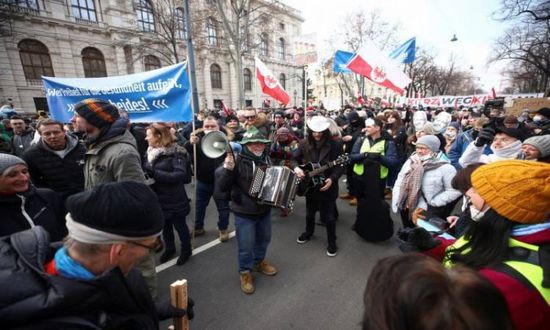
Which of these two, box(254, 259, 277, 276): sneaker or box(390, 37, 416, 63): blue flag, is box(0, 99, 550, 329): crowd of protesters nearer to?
box(254, 259, 277, 276): sneaker

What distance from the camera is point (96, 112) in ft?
7.53

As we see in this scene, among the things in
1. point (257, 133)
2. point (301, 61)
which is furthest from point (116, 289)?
point (301, 61)

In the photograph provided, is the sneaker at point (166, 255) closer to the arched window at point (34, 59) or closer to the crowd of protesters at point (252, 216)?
the crowd of protesters at point (252, 216)

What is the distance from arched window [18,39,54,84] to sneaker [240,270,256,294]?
25.9m

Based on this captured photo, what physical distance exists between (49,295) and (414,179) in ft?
11.4

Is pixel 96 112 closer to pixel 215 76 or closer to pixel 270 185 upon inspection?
pixel 270 185

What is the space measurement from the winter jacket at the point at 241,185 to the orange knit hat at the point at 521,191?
204cm

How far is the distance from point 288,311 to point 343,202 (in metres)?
3.50

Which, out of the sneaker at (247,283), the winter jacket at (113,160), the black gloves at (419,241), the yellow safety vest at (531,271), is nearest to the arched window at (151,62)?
the winter jacket at (113,160)

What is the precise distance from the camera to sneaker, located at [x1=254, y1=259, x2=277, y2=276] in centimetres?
332

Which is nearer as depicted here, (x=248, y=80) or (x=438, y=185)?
(x=438, y=185)

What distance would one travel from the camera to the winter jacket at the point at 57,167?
8.95 ft

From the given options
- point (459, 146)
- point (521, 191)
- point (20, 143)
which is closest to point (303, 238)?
point (521, 191)

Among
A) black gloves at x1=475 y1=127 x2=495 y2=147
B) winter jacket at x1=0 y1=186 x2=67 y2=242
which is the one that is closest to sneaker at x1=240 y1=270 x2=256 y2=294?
winter jacket at x1=0 y1=186 x2=67 y2=242
